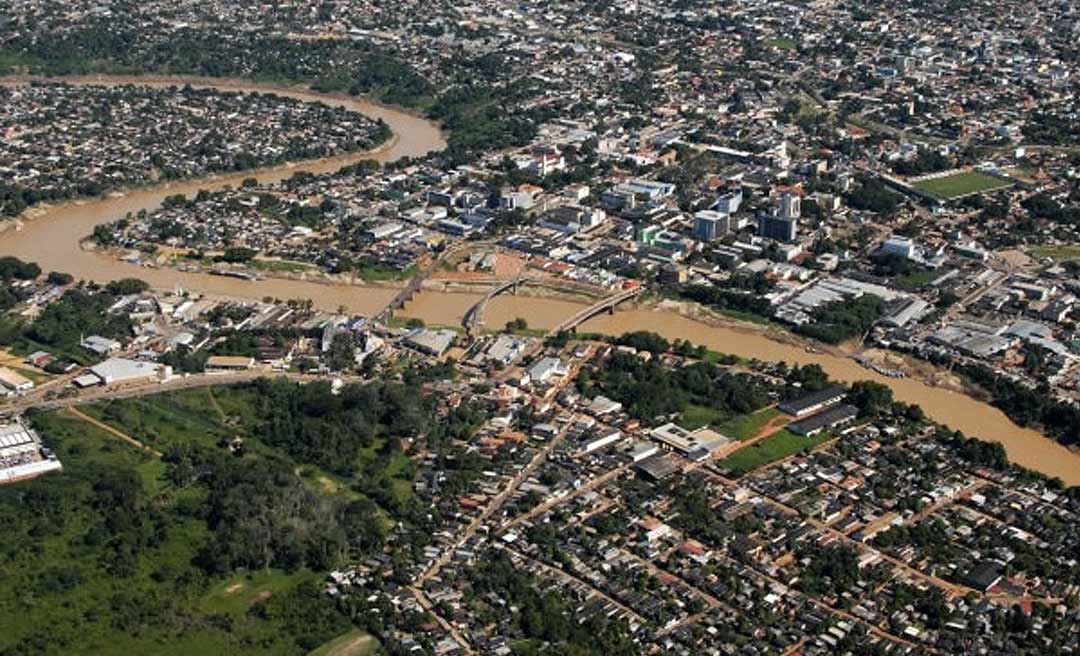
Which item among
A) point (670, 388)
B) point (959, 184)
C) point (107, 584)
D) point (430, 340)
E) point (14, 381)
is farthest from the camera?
point (959, 184)

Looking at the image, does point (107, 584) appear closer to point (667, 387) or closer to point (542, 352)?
point (542, 352)

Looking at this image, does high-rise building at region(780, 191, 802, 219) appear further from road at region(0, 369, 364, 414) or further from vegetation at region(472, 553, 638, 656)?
vegetation at region(472, 553, 638, 656)

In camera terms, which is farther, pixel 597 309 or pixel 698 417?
pixel 597 309

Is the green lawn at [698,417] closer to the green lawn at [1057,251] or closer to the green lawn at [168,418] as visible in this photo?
the green lawn at [168,418]

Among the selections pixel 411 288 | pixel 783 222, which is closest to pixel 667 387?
pixel 411 288

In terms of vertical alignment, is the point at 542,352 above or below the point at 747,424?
below

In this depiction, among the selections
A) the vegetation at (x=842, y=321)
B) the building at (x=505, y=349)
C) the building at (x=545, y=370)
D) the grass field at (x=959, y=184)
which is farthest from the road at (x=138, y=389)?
the grass field at (x=959, y=184)

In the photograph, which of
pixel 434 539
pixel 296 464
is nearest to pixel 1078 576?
pixel 434 539
